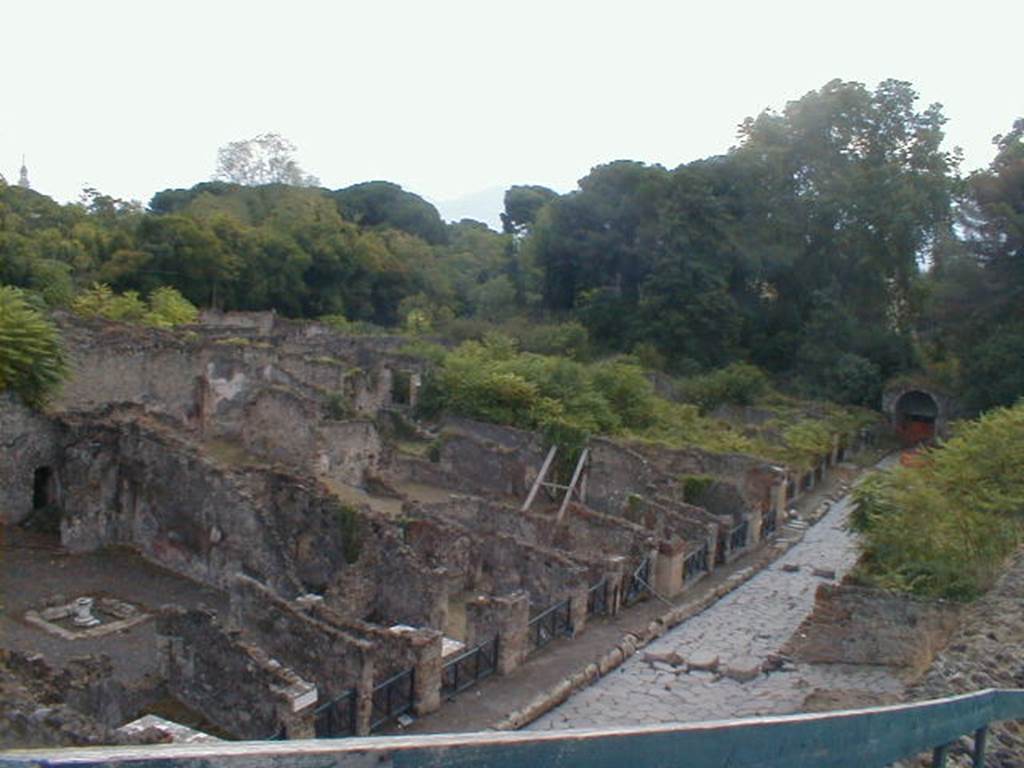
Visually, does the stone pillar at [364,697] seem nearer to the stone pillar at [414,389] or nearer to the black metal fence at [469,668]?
the black metal fence at [469,668]

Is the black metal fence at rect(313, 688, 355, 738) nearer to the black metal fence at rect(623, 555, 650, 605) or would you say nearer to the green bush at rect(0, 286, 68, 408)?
the black metal fence at rect(623, 555, 650, 605)

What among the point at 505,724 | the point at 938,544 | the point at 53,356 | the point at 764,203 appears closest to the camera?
the point at 505,724

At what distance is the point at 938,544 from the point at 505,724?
6845mm

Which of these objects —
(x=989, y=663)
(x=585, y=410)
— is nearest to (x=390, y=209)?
(x=585, y=410)

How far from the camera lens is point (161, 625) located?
13.0 metres

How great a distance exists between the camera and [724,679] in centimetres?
1374

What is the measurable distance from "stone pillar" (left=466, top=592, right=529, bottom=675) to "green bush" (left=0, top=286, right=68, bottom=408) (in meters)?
11.4

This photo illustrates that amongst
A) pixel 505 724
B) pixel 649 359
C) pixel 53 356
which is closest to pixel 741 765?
pixel 505 724

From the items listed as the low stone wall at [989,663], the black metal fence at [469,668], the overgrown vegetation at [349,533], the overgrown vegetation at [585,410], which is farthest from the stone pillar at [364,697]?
the overgrown vegetation at [585,410]

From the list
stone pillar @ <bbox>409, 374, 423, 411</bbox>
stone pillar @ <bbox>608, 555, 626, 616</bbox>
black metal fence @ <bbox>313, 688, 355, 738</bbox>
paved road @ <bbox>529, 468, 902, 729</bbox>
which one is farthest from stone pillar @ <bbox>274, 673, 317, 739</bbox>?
stone pillar @ <bbox>409, 374, 423, 411</bbox>

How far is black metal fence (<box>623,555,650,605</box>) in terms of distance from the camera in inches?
680

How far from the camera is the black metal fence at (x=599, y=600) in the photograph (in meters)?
16.3

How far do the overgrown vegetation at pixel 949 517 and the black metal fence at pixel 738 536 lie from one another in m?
3.23

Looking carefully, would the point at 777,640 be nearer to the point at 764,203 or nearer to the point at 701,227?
the point at 701,227
